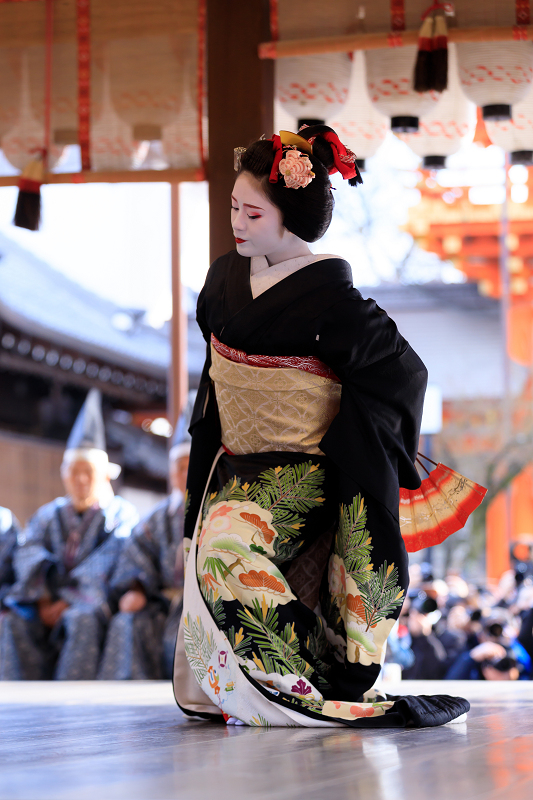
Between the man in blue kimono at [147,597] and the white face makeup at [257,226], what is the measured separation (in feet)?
8.45

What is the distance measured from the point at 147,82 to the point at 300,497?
2043 millimetres

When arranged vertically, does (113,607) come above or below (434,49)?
below

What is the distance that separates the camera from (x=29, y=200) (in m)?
3.44

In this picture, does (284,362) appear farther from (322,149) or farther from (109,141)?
(109,141)

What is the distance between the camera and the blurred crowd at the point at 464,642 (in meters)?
4.43

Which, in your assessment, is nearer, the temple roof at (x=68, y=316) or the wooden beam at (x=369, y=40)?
the wooden beam at (x=369, y=40)

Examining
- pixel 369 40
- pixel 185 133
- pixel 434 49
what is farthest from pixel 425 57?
pixel 185 133

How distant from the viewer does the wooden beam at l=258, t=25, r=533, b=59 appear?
Answer: 3068 mm

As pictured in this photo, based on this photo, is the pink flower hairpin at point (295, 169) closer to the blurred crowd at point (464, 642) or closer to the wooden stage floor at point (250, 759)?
the wooden stage floor at point (250, 759)

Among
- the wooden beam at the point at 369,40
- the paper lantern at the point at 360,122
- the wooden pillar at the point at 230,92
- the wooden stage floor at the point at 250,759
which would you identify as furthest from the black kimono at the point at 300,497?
the paper lantern at the point at 360,122

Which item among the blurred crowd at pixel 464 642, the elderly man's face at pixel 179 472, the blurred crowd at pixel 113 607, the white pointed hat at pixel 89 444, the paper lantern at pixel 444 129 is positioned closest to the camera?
the paper lantern at pixel 444 129

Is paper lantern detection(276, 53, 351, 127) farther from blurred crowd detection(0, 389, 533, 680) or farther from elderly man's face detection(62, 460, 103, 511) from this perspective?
elderly man's face detection(62, 460, 103, 511)

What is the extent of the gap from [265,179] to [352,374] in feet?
1.50

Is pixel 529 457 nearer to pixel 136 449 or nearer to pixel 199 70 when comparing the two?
pixel 136 449
